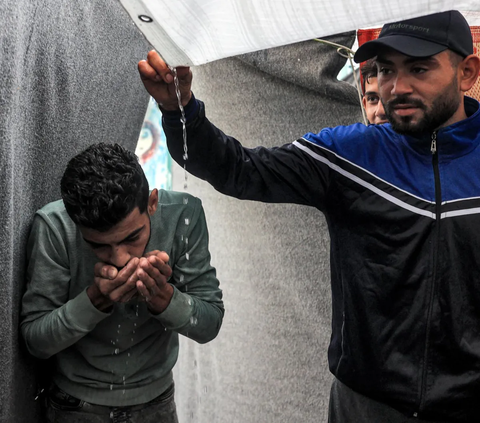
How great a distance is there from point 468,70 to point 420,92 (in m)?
0.20

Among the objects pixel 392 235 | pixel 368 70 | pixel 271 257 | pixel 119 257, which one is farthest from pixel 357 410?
pixel 368 70

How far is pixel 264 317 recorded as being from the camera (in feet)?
8.57

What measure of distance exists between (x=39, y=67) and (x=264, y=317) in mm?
1374

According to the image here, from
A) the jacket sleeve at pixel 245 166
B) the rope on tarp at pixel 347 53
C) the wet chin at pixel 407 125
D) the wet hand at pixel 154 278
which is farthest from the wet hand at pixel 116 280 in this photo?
the rope on tarp at pixel 347 53

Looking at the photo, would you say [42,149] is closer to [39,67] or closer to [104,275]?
[39,67]

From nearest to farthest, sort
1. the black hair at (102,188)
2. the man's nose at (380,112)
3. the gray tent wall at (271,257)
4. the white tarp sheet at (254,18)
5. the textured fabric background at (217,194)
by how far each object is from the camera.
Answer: the white tarp sheet at (254,18)
the black hair at (102,188)
the textured fabric background at (217,194)
the man's nose at (380,112)
the gray tent wall at (271,257)

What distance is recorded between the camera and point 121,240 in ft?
5.45

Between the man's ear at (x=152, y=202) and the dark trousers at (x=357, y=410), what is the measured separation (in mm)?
720

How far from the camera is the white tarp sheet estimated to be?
118 cm

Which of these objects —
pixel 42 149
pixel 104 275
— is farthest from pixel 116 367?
pixel 42 149

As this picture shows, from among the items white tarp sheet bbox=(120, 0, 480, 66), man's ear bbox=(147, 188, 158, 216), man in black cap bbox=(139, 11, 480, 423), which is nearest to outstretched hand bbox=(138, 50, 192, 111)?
man in black cap bbox=(139, 11, 480, 423)

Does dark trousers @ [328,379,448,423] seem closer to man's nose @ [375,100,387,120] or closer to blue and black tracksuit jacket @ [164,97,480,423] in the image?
blue and black tracksuit jacket @ [164,97,480,423]

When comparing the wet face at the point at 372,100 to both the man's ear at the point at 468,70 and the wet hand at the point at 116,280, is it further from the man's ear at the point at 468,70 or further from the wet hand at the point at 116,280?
the wet hand at the point at 116,280

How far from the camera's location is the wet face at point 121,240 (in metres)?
1.65
